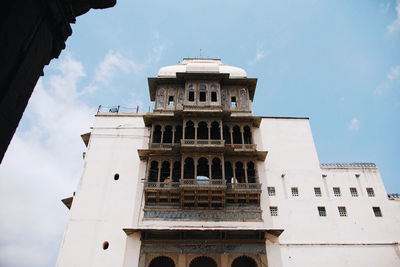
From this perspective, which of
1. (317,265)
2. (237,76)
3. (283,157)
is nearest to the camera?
(317,265)

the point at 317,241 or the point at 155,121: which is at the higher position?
the point at 155,121

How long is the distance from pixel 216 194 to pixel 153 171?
546 cm

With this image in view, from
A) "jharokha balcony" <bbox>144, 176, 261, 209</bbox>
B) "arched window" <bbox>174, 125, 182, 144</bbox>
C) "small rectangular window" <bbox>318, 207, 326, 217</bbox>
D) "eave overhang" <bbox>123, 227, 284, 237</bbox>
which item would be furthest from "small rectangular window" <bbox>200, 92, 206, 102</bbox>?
"small rectangular window" <bbox>318, 207, 326, 217</bbox>

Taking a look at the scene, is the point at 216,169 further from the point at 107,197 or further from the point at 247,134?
the point at 107,197

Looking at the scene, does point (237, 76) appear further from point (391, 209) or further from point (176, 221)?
point (391, 209)

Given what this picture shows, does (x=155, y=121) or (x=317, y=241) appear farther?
(x=155, y=121)

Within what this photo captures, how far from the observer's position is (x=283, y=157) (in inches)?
910

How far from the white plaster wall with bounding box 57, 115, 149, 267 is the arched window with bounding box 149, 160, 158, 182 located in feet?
2.13

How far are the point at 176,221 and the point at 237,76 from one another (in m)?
14.5

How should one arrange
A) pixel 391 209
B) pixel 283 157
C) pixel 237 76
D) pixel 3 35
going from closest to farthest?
pixel 3 35 → pixel 391 209 → pixel 283 157 → pixel 237 76

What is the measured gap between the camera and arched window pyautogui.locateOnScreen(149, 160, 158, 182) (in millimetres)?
21586

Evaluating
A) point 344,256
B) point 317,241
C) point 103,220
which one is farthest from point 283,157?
point 103,220

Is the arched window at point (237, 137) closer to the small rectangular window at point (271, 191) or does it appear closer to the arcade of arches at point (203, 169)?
the arcade of arches at point (203, 169)

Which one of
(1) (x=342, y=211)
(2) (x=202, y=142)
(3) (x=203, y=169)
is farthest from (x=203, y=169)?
(1) (x=342, y=211)
